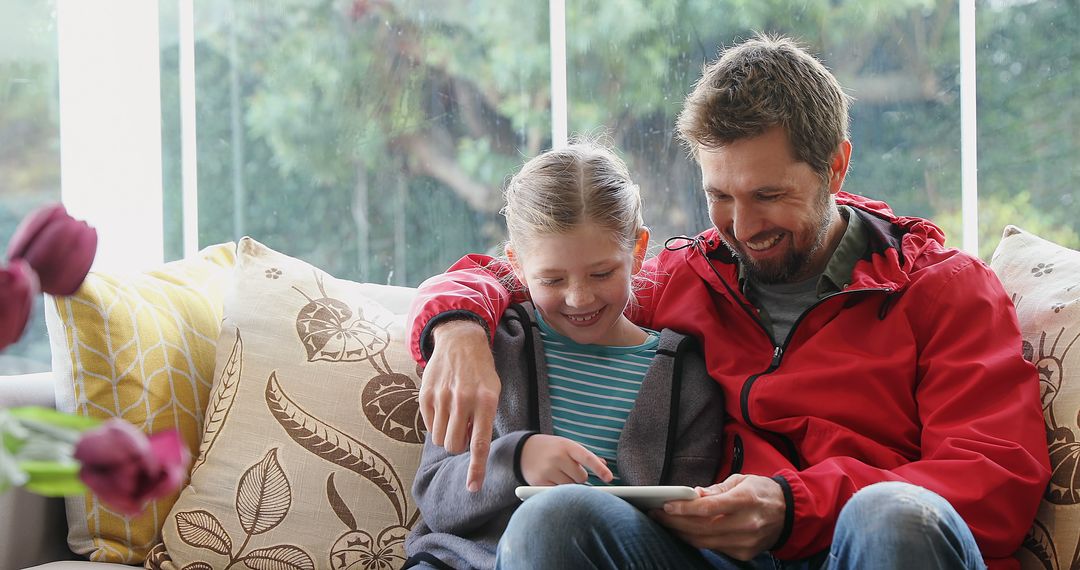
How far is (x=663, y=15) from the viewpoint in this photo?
106 inches

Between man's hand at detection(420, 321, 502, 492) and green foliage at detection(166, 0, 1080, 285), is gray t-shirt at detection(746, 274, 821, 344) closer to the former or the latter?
man's hand at detection(420, 321, 502, 492)

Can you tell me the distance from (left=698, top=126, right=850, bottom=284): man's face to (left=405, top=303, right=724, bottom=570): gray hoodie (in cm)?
18

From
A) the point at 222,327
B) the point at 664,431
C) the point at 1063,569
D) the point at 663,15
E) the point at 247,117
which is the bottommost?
the point at 1063,569

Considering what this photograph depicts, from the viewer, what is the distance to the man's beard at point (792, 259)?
1.53 m

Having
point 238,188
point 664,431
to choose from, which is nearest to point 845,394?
point 664,431

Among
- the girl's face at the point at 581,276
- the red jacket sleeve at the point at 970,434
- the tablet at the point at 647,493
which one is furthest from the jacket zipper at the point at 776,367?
the tablet at the point at 647,493

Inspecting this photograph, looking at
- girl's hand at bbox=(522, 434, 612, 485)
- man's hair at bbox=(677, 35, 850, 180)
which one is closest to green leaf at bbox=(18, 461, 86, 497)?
girl's hand at bbox=(522, 434, 612, 485)

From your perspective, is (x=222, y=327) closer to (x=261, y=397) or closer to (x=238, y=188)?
(x=261, y=397)

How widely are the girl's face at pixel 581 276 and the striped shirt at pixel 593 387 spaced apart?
1.8 inches

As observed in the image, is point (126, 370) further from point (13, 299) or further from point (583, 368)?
point (13, 299)

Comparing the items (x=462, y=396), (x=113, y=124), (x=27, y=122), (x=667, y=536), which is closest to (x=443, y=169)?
(x=113, y=124)

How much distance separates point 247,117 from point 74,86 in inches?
17.6

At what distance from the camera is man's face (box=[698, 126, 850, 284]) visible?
1481 mm

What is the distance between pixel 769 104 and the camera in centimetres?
149
